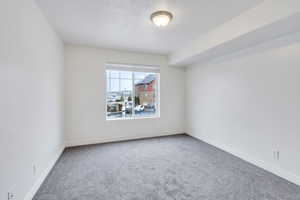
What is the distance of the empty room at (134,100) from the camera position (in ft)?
5.57

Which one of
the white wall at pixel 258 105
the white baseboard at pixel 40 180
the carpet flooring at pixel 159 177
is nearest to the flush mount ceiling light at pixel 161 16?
the white wall at pixel 258 105

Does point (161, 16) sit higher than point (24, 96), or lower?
higher

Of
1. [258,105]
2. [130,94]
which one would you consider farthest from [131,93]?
[258,105]

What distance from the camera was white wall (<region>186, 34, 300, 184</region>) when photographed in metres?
2.15

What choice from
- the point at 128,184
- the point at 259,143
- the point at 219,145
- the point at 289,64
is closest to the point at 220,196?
the point at 128,184

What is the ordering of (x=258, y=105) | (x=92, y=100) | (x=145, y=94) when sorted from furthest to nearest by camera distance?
(x=145, y=94) < (x=92, y=100) < (x=258, y=105)

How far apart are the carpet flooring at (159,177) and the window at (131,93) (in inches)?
49.1

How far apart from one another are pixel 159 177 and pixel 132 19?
8.69 feet

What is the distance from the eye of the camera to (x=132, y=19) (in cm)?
236

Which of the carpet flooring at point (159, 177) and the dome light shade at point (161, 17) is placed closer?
the carpet flooring at point (159, 177)

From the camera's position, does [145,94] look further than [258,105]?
Yes

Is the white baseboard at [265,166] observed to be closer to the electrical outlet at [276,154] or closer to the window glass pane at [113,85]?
the electrical outlet at [276,154]

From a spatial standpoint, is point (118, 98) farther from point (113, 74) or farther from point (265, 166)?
point (265, 166)

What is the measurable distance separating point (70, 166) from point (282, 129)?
3.74 meters
